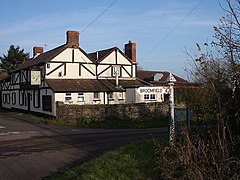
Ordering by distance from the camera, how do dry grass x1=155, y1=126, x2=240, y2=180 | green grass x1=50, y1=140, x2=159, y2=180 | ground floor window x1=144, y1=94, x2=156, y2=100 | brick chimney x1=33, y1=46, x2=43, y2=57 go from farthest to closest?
1. brick chimney x1=33, y1=46, x2=43, y2=57
2. ground floor window x1=144, y1=94, x2=156, y2=100
3. green grass x1=50, y1=140, x2=159, y2=180
4. dry grass x1=155, y1=126, x2=240, y2=180

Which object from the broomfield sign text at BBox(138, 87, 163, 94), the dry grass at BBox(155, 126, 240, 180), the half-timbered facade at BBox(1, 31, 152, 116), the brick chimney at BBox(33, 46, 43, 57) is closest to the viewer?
the dry grass at BBox(155, 126, 240, 180)

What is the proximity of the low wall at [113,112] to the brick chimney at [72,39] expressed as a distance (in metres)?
8.71

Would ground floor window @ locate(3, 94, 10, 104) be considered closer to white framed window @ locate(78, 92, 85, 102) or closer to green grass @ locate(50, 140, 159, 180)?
white framed window @ locate(78, 92, 85, 102)

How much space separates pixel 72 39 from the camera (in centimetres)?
3484

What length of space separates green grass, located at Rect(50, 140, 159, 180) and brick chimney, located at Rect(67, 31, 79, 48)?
2594cm

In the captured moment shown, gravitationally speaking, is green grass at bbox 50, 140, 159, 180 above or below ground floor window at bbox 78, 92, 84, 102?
below

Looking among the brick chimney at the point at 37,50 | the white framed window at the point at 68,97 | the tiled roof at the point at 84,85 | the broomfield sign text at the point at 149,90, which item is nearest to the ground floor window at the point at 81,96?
the tiled roof at the point at 84,85

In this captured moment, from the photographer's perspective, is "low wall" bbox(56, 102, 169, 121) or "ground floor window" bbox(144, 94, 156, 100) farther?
"ground floor window" bbox(144, 94, 156, 100)

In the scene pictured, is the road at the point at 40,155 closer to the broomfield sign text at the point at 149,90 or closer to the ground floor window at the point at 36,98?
the ground floor window at the point at 36,98

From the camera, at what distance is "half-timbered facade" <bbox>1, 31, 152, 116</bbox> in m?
31.9

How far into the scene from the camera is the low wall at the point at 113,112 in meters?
27.4

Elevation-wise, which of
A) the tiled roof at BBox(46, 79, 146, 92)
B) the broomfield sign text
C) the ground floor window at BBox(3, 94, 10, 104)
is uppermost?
the tiled roof at BBox(46, 79, 146, 92)

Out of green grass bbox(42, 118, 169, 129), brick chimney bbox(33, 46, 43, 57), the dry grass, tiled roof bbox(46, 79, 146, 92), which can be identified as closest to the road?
the dry grass

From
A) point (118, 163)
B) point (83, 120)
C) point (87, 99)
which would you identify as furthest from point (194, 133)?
point (87, 99)
